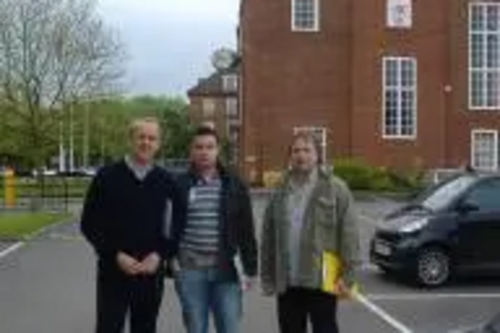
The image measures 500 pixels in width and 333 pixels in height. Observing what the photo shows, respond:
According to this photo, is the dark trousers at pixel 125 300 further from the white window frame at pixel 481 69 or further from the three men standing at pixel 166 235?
the white window frame at pixel 481 69

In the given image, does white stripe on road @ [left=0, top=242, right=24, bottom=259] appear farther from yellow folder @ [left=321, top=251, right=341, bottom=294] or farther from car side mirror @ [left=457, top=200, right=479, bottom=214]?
yellow folder @ [left=321, top=251, right=341, bottom=294]

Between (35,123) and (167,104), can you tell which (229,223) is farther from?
(167,104)

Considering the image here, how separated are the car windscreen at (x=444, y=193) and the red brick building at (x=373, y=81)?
43023mm

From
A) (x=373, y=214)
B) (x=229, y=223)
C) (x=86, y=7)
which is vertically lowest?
(x=373, y=214)

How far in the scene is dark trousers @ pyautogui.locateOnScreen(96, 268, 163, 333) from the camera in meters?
7.66

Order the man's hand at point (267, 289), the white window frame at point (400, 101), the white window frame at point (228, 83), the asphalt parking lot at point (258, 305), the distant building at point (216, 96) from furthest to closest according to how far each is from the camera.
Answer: the white window frame at point (228, 83) < the distant building at point (216, 96) < the white window frame at point (400, 101) < the asphalt parking lot at point (258, 305) < the man's hand at point (267, 289)

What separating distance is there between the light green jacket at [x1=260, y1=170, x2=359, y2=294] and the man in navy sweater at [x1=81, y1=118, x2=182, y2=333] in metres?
0.71

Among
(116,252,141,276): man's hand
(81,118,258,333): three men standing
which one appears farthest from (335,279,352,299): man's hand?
(116,252,141,276): man's hand

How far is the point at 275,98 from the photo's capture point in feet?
205

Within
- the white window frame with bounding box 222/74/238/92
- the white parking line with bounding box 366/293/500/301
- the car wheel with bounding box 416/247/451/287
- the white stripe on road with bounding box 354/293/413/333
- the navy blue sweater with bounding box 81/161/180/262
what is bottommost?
the white parking line with bounding box 366/293/500/301

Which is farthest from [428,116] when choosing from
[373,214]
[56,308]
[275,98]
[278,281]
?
[278,281]

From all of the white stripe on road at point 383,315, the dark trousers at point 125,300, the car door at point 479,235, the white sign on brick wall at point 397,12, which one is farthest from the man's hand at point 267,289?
the white sign on brick wall at point 397,12

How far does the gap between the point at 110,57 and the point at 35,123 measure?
7276mm

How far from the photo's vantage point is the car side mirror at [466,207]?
1775cm
